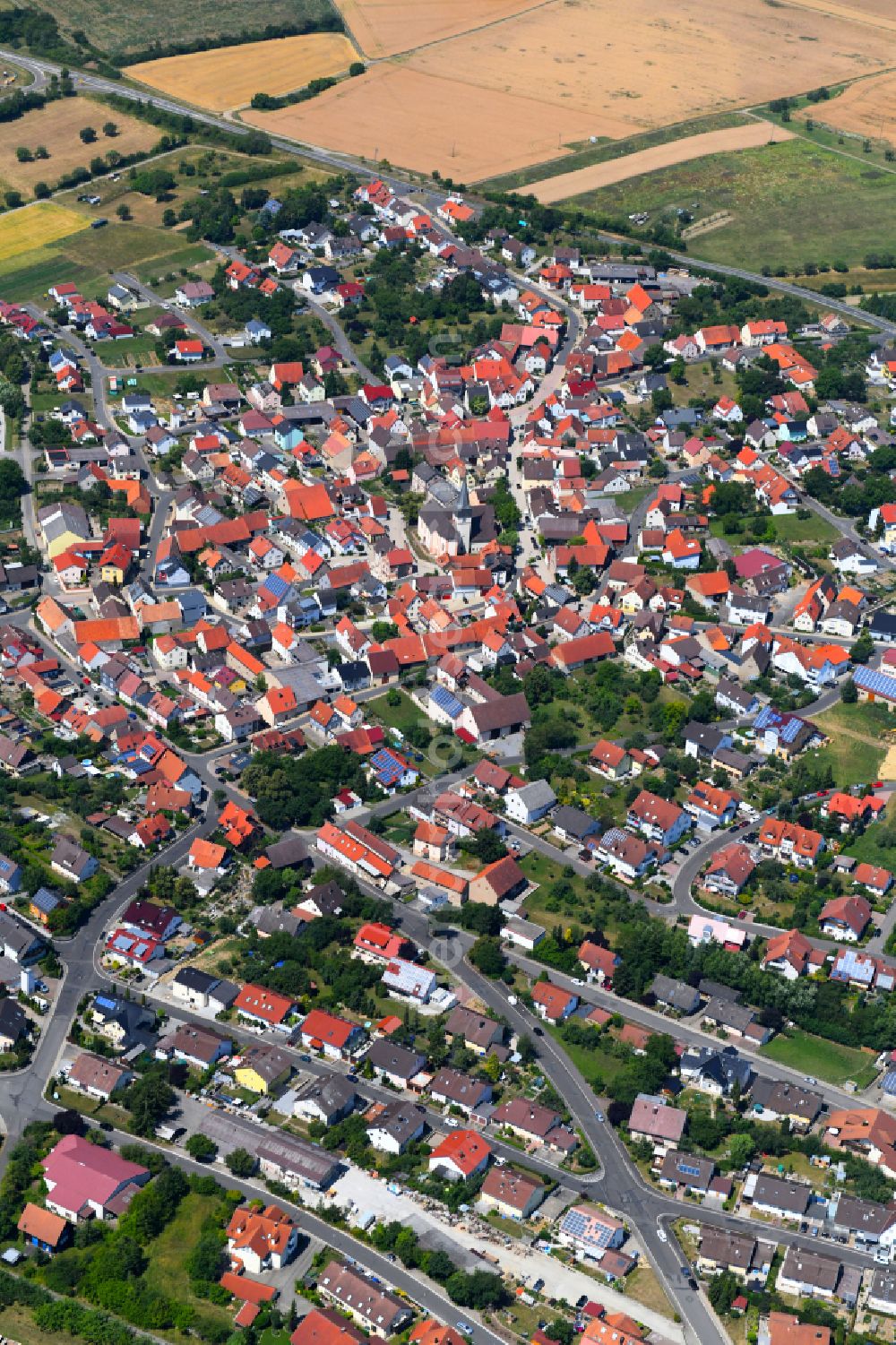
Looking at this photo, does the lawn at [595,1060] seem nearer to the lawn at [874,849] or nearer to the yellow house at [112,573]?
the lawn at [874,849]

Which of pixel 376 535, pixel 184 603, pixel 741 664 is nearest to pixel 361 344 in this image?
pixel 376 535

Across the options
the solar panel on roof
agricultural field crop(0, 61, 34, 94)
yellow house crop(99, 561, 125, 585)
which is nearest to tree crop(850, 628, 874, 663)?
the solar panel on roof

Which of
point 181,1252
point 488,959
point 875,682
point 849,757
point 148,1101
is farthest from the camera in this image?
point 875,682

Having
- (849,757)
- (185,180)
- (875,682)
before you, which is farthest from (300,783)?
(185,180)

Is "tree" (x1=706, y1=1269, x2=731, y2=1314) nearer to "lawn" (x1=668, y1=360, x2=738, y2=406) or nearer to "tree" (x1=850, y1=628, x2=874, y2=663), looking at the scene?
"tree" (x1=850, y1=628, x2=874, y2=663)

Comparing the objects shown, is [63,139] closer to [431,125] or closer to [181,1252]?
[431,125]

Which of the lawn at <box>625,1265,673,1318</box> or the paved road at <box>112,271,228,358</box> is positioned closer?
the lawn at <box>625,1265,673,1318</box>
